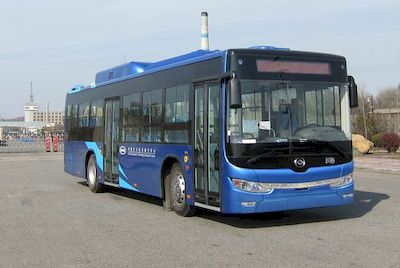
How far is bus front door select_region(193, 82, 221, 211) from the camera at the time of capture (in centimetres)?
895

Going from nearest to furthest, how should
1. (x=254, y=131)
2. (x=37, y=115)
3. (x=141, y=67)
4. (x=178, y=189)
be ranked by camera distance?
(x=254, y=131), (x=178, y=189), (x=141, y=67), (x=37, y=115)

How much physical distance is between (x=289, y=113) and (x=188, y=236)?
2619mm

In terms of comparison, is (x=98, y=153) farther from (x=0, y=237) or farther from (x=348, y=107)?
(x=348, y=107)

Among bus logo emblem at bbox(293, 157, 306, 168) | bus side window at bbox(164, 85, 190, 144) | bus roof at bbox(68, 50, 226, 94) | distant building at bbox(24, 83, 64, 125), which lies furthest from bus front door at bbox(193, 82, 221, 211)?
distant building at bbox(24, 83, 64, 125)

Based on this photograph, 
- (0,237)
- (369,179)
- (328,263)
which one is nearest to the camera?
(328,263)

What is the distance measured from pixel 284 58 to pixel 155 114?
11.1 feet

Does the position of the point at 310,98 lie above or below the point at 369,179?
above

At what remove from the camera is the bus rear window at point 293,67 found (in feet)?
29.0

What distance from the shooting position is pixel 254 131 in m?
8.63

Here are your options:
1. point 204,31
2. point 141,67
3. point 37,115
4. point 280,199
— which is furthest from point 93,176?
point 37,115

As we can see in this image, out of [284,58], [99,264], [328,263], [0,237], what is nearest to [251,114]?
[284,58]

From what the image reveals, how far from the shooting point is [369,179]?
57.7 feet

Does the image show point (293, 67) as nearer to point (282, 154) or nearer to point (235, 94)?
point (235, 94)

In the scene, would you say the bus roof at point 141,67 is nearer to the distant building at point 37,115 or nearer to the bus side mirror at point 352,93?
the bus side mirror at point 352,93
